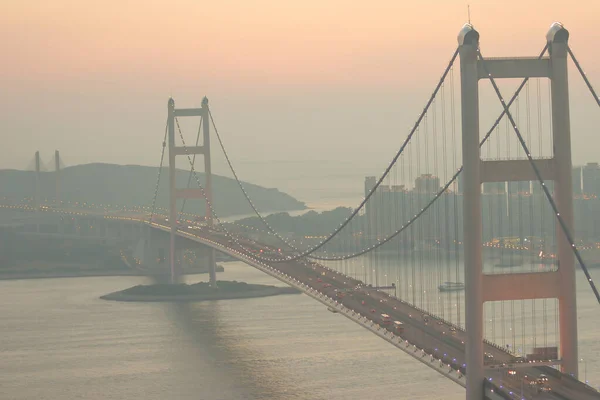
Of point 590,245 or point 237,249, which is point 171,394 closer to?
point 237,249

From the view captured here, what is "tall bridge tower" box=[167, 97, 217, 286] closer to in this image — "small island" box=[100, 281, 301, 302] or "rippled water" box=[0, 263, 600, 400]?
"small island" box=[100, 281, 301, 302]

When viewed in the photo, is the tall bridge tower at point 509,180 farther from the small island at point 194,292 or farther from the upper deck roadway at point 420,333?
the small island at point 194,292

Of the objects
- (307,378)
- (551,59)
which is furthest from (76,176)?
(551,59)

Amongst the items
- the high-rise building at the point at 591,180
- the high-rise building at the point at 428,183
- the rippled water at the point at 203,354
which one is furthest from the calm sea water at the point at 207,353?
the high-rise building at the point at 591,180

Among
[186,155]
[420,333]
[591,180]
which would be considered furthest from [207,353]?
[591,180]

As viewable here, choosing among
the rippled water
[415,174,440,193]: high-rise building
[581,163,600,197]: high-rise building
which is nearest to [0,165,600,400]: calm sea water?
the rippled water

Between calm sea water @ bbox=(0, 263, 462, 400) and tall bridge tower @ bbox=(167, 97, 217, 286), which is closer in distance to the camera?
calm sea water @ bbox=(0, 263, 462, 400)

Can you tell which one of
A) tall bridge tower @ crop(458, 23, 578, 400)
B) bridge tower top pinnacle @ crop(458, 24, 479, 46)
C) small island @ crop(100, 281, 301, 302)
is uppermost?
bridge tower top pinnacle @ crop(458, 24, 479, 46)
